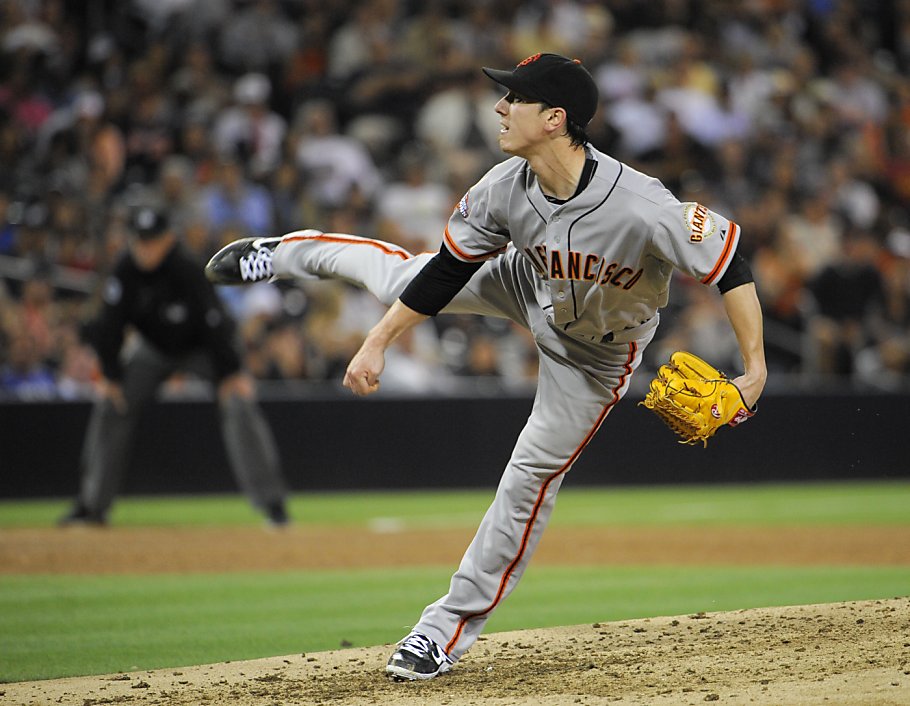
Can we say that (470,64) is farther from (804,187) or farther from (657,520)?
(657,520)

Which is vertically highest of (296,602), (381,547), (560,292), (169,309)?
(560,292)

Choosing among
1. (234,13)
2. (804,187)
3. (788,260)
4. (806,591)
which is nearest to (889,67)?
(804,187)

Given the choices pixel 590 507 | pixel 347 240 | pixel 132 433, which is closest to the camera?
pixel 347 240

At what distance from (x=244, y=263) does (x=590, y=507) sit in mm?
7180

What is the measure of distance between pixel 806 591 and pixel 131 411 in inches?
206

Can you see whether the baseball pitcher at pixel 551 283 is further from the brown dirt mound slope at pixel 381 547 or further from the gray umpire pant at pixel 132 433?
the gray umpire pant at pixel 132 433

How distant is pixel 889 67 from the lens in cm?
1886

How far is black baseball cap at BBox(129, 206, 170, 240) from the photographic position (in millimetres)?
9461

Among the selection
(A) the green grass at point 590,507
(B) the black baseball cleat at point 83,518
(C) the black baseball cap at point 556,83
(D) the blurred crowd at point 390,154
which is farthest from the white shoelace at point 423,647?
(D) the blurred crowd at point 390,154

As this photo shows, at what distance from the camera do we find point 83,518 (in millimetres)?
10148

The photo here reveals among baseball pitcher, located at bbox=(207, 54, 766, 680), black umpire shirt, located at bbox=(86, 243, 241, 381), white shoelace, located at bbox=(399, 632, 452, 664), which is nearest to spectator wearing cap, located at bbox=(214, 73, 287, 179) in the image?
black umpire shirt, located at bbox=(86, 243, 241, 381)

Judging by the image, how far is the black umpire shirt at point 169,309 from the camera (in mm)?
9656

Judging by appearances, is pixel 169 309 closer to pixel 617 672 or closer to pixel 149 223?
pixel 149 223

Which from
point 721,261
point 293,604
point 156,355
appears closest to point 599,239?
point 721,261
